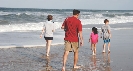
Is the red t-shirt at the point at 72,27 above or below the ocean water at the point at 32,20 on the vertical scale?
above

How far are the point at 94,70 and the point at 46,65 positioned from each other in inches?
62.7

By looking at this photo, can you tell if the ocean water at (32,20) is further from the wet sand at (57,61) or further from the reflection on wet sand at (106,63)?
the reflection on wet sand at (106,63)

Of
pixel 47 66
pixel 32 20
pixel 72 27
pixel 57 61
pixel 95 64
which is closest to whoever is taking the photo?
pixel 72 27

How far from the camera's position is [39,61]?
29.5 feet

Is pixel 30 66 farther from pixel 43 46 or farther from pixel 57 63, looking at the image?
pixel 43 46

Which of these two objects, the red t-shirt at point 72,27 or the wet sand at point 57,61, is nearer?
the red t-shirt at point 72,27

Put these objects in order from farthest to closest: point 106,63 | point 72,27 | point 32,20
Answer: point 32,20 → point 106,63 → point 72,27

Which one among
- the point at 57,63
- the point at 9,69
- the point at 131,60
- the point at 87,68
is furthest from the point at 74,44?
the point at 131,60

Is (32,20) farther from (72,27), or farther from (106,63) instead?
(72,27)

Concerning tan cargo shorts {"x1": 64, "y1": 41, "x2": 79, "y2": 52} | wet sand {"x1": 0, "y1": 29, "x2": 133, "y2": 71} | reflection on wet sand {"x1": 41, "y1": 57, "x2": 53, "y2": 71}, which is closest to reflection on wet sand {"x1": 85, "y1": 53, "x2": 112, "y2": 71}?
A: wet sand {"x1": 0, "y1": 29, "x2": 133, "y2": 71}

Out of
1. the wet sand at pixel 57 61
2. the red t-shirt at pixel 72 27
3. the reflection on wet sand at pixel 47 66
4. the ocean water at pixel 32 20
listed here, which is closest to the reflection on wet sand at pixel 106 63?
the wet sand at pixel 57 61

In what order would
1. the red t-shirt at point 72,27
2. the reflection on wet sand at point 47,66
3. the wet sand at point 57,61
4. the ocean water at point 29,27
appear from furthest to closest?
1. the ocean water at point 29,27
2. the wet sand at point 57,61
3. the reflection on wet sand at point 47,66
4. the red t-shirt at point 72,27

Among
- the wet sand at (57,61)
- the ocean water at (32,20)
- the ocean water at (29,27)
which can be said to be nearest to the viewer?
the wet sand at (57,61)

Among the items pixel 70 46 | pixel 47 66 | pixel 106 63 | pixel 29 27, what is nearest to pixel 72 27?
pixel 70 46
